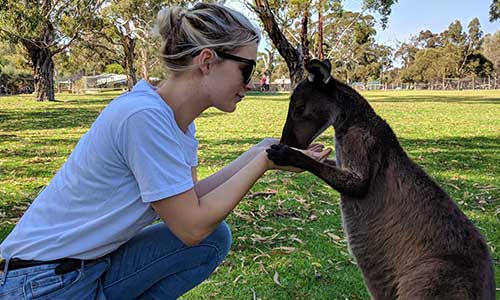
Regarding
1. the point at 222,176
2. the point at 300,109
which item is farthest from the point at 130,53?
the point at 222,176

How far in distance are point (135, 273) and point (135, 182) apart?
0.47 m

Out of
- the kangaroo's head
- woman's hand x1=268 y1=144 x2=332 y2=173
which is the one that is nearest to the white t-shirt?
woman's hand x1=268 y1=144 x2=332 y2=173

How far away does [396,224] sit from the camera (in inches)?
93.1

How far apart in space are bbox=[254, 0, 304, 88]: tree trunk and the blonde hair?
446 inches

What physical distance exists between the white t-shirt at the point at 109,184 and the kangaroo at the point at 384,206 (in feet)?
1.81

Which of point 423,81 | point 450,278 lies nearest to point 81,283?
point 450,278

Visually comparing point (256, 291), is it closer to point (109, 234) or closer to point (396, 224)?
point (396, 224)

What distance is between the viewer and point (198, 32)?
71.7 inches

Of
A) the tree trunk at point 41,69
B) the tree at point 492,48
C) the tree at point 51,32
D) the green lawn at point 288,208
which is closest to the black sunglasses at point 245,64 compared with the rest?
the green lawn at point 288,208

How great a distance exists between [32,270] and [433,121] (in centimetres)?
1256

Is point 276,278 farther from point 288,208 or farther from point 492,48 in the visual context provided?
point 492,48

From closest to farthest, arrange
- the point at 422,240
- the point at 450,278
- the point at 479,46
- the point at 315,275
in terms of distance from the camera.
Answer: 1. the point at 450,278
2. the point at 422,240
3. the point at 315,275
4. the point at 479,46

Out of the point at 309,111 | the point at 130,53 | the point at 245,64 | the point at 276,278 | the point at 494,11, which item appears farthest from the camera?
the point at 130,53

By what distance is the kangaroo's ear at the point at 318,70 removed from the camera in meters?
2.50
